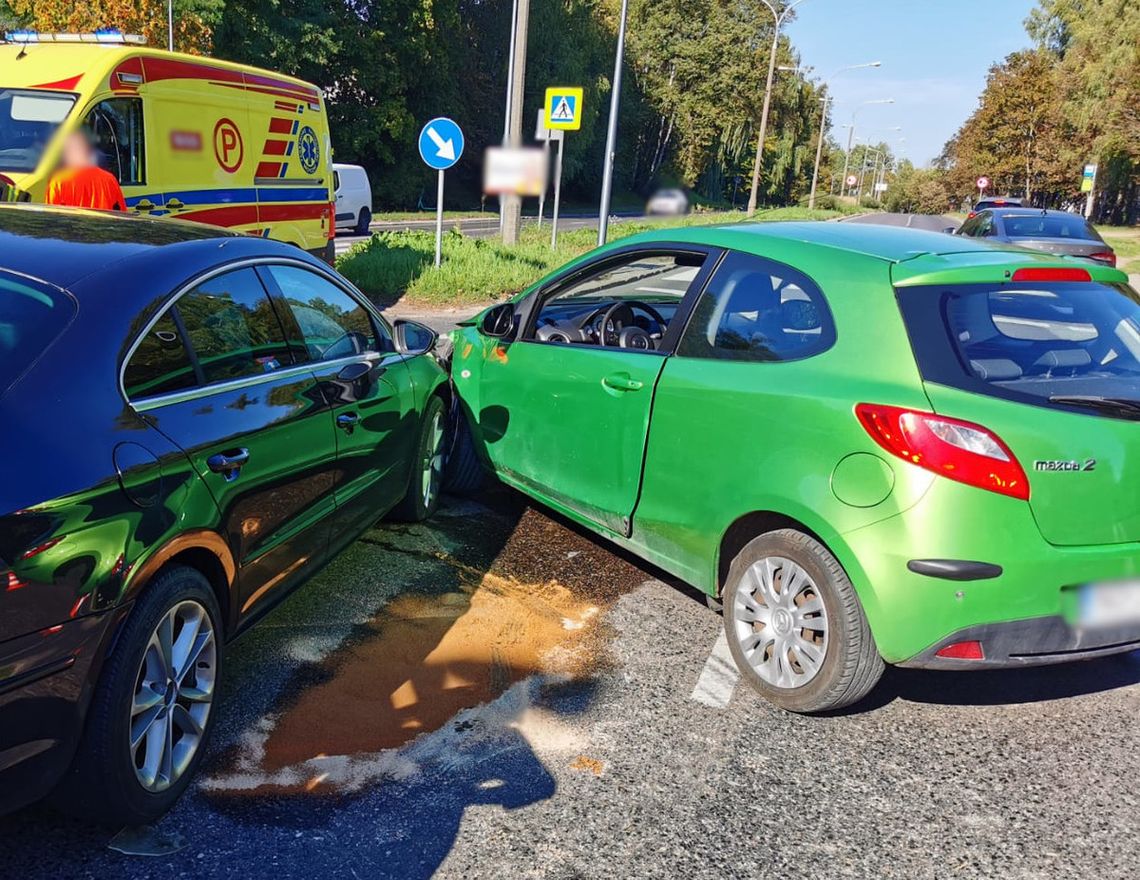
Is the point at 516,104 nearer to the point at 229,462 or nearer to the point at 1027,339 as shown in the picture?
the point at 1027,339

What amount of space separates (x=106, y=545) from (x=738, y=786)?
1887 mm

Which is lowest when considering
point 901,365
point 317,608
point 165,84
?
point 317,608

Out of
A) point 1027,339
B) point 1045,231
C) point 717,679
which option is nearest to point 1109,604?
point 1027,339

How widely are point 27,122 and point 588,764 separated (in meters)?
9.11

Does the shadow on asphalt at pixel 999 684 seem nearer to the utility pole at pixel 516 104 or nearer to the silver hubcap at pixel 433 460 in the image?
the silver hubcap at pixel 433 460

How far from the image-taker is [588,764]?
3.03 m

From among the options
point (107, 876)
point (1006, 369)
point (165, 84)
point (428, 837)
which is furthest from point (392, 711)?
point (165, 84)

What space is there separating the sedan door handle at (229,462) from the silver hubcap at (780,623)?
1.73m

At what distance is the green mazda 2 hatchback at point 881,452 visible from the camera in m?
2.95

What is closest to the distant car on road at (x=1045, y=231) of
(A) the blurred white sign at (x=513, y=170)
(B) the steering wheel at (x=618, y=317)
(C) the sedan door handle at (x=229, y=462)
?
(A) the blurred white sign at (x=513, y=170)

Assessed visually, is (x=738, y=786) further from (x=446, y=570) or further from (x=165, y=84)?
(x=165, y=84)

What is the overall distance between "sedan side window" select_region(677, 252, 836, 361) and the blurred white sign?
46.0 ft

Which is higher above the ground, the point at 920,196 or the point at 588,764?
the point at 920,196

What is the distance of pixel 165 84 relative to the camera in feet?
33.4
